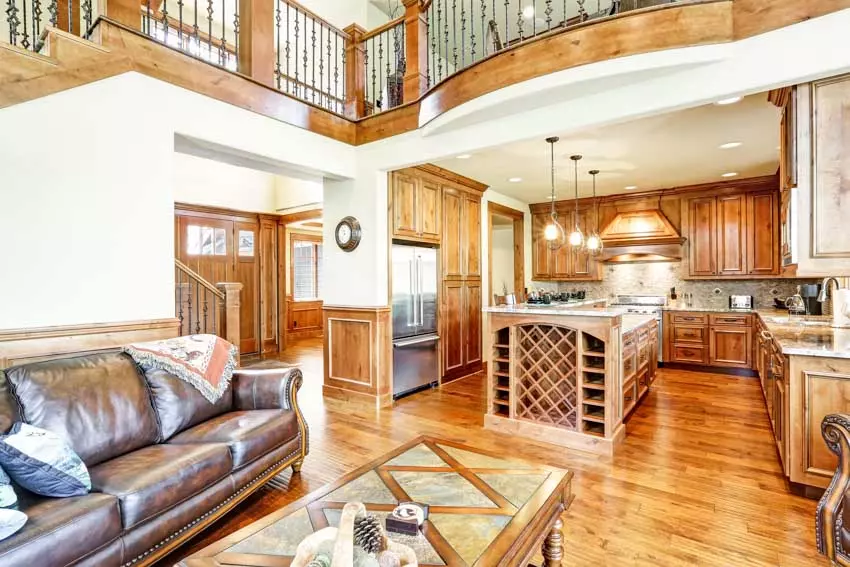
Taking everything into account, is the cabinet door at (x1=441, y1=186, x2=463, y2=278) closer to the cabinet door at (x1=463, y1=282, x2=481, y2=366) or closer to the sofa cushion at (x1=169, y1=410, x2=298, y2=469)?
the cabinet door at (x1=463, y1=282, x2=481, y2=366)

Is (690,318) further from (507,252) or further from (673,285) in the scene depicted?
(507,252)

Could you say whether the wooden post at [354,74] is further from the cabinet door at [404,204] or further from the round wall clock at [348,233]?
the round wall clock at [348,233]

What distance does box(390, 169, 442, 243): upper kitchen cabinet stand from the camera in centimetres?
465

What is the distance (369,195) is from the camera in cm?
447

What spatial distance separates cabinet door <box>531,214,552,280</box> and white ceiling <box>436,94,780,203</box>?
3.71 feet

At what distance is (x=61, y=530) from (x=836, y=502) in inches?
118

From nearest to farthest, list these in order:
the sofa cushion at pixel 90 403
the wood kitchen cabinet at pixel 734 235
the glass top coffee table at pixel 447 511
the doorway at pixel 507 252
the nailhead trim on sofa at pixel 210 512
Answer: the glass top coffee table at pixel 447 511 < the nailhead trim on sofa at pixel 210 512 < the sofa cushion at pixel 90 403 < the wood kitchen cabinet at pixel 734 235 < the doorway at pixel 507 252

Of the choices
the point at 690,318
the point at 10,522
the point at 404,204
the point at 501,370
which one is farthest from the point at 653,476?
the point at 690,318

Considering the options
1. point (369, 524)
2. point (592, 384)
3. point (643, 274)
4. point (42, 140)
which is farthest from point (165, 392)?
point (643, 274)

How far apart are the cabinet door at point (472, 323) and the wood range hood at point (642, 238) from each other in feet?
7.55

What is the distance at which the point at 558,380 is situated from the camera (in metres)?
3.56

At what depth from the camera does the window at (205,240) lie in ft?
23.1

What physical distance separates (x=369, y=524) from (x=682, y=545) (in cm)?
175

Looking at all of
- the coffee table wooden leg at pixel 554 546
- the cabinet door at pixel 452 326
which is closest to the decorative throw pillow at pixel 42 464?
the coffee table wooden leg at pixel 554 546
